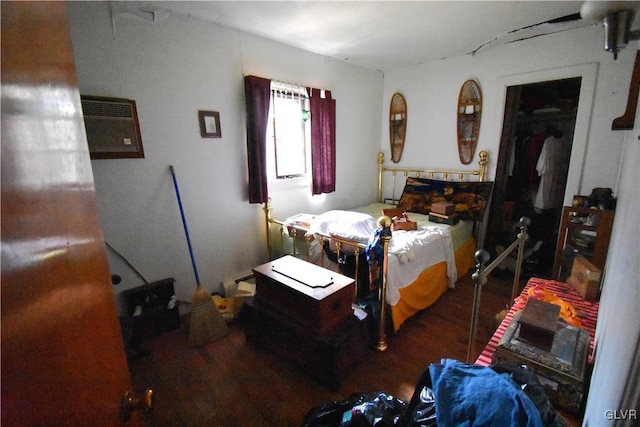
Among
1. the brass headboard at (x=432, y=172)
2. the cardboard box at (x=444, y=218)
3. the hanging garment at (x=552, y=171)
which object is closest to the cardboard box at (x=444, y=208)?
the cardboard box at (x=444, y=218)

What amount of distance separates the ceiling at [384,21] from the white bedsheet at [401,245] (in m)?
1.70

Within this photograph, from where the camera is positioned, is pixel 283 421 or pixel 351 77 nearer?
pixel 283 421

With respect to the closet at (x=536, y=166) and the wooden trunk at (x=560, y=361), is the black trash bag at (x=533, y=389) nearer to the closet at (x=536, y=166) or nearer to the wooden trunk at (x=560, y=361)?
the wooden trunk at (x=560, y=361)

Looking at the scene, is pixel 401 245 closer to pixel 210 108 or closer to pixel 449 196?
pixel 449 196

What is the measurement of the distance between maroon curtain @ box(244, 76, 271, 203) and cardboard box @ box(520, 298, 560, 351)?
90.5 inches

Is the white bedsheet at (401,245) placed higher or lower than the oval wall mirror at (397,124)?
lower

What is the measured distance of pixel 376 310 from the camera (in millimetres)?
2062

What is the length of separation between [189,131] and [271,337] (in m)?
1.82

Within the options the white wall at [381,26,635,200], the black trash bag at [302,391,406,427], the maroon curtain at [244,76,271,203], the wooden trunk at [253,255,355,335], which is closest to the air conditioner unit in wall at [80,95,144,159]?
the maroon curtain at [244,76,271,203]

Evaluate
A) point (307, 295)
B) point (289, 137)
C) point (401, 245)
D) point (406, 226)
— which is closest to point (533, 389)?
point (307, 295)

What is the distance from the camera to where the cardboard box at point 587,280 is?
1708 millimetres

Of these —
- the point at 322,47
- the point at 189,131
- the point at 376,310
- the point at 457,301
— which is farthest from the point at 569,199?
the point at 189,131

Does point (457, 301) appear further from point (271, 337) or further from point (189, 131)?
point (189, 131)

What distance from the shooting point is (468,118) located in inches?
133
